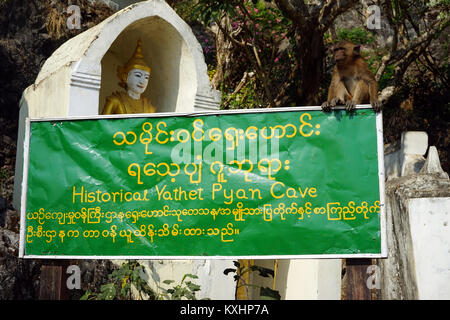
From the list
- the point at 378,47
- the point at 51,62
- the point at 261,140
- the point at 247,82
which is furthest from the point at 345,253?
the point at 378,47

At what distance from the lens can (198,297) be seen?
7.55 metres

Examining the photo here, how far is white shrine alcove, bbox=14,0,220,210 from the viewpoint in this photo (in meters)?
7.48

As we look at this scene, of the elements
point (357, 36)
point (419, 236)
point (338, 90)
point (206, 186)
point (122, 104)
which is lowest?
point (419, 236)

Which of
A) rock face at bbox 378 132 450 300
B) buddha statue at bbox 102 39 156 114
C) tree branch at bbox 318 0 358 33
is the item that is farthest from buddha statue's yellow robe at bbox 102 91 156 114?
tree branch at bbox 318 0 358 33

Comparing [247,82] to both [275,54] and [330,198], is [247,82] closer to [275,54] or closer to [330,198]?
[275,54]

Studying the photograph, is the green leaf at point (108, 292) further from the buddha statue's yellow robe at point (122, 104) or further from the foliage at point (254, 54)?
the foliage at point (254, 54)

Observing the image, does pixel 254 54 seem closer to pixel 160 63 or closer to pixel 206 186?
pixel 160 63

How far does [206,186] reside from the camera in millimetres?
5270

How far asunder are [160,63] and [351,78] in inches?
119

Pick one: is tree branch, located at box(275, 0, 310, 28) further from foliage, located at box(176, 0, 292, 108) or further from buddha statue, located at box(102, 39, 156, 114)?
buddha statue, located at box(102, 39, 156, 114)

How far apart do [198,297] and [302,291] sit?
184 cm

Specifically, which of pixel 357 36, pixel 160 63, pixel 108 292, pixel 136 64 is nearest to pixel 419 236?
pixel 108 292

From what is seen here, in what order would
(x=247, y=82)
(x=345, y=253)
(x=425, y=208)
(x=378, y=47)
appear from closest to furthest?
(x=345, y=253), (x=425, y=208), (x=247, y=82), (x=378, y=47)

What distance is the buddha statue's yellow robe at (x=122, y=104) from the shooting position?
8.38 meters
